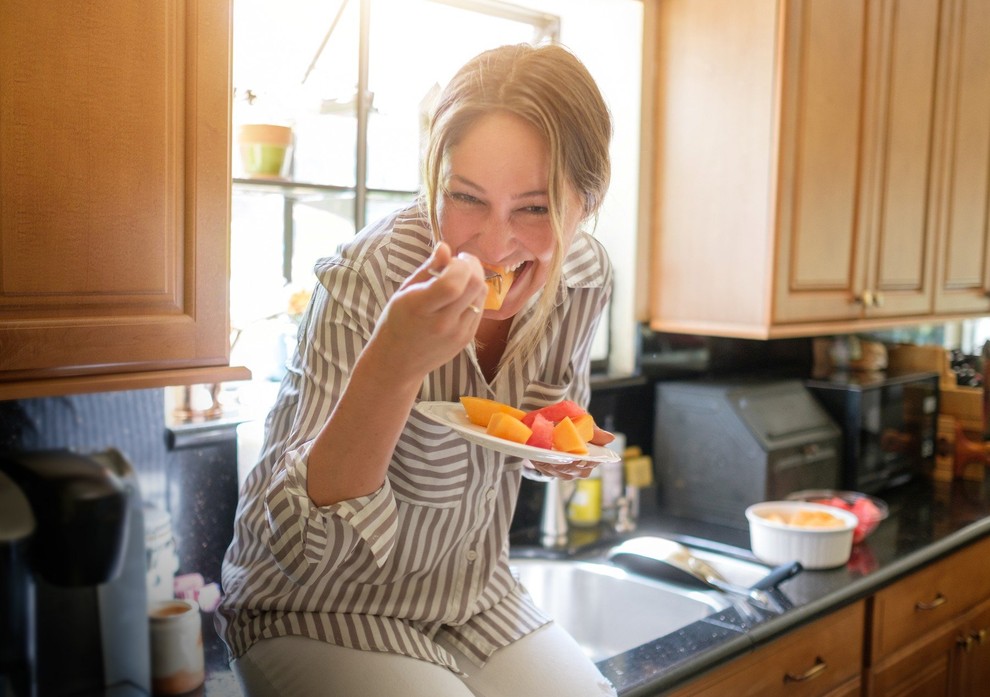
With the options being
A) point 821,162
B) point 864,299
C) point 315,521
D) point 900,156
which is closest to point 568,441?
point 315,521

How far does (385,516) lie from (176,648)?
0.29 m

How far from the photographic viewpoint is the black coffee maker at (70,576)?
2.29 feet

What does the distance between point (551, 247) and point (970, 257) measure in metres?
2.03

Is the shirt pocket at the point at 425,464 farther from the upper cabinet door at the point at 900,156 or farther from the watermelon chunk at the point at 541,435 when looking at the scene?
the upper cabinet door at the point at 900,156

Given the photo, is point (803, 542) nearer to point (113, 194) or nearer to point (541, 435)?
point (541, 435)

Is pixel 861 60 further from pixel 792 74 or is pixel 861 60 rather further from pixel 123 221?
pixel 123 221

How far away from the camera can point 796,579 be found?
5.77 feet

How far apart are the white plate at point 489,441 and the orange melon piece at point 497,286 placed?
13cm

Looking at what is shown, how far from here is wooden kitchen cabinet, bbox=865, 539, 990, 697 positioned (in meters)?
1.85

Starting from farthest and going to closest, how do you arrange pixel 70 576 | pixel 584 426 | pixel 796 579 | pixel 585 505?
pixel 585 505 → pixel 796 579 → pixel 584 426 → pixel 70 576

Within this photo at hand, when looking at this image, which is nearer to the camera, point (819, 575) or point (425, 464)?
point (425, 464)

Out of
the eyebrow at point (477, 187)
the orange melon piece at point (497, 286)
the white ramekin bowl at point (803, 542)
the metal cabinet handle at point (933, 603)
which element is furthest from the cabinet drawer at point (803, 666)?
the eyebrow at point (477, 187)

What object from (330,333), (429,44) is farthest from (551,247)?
(429,44)

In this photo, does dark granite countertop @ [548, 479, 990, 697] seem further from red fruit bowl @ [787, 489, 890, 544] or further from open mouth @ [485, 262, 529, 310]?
open mouth @ [485, 262, 529, 310]
